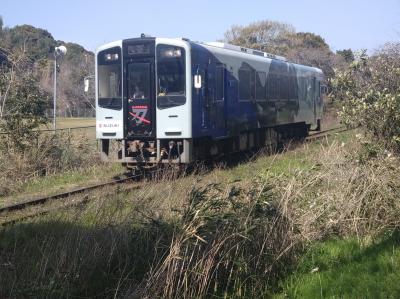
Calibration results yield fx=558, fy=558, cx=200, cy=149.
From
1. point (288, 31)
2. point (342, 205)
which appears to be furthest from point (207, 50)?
point (288, 31)

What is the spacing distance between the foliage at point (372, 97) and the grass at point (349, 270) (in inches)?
144

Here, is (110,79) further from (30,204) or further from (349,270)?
(349,270)

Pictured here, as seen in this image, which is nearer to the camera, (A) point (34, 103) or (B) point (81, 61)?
(A) point (34, 103)

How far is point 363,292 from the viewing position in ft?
16.2

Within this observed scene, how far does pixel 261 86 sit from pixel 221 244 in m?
12.4

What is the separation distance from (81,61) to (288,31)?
29088 mm

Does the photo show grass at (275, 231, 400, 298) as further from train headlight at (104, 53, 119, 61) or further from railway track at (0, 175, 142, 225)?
train headlight at (104, 53, 119, 61)

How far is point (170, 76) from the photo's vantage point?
41.4 feet

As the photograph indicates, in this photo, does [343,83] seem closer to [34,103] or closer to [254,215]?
[254,215]

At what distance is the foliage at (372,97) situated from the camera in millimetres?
9828

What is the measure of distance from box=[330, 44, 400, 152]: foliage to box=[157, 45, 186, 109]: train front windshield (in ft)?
10.9

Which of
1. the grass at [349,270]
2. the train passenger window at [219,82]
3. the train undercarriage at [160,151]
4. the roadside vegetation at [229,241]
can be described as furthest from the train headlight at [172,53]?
the grass at [349,270]

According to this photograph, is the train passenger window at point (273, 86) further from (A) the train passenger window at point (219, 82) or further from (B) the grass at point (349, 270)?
(B) the grass at point (349, 270)

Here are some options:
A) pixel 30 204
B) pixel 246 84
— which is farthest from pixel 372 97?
pixel 30 204
